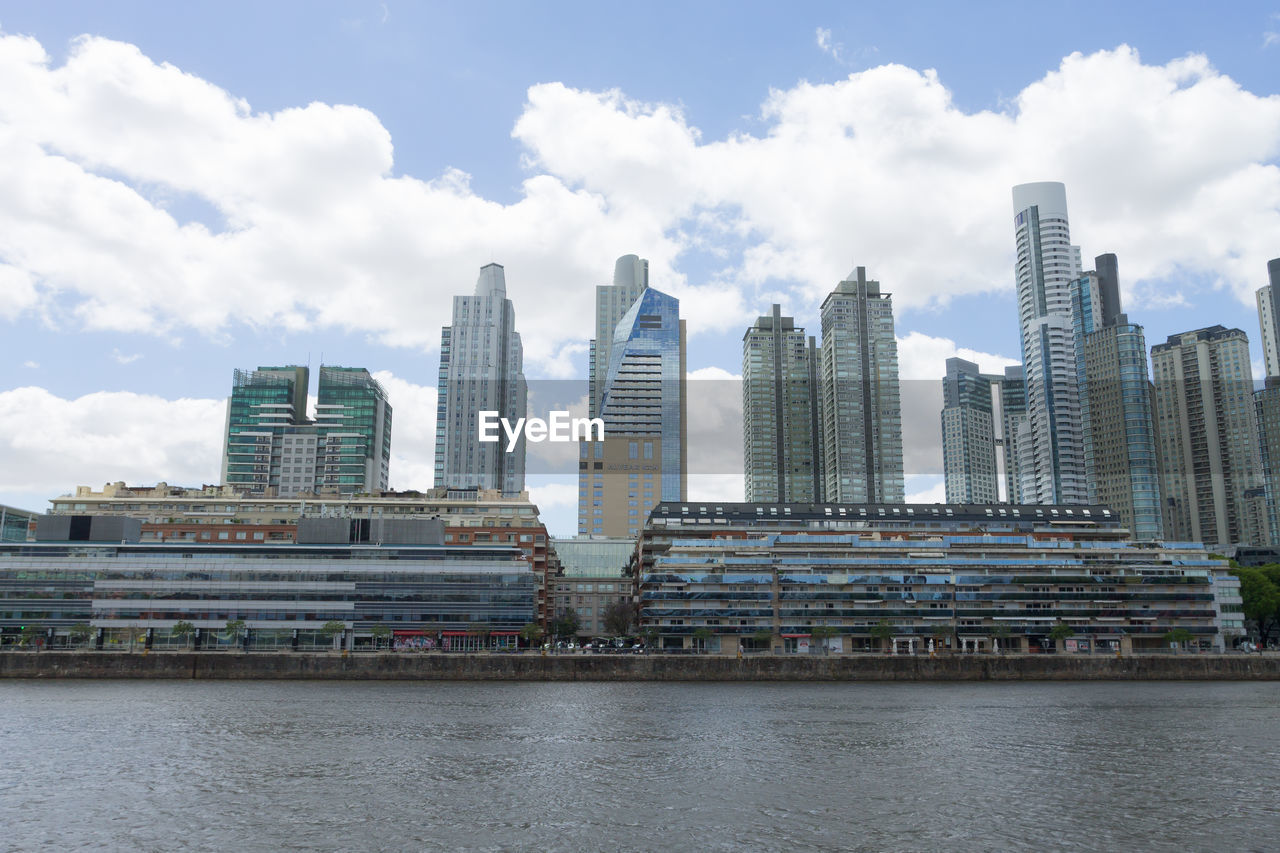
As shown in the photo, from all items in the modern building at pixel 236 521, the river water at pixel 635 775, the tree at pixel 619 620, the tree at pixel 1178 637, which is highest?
the modern building at pixel 236 521

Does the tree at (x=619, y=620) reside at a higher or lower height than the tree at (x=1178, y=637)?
higher

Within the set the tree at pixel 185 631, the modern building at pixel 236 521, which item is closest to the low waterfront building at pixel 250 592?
the tree at pixel 185 631

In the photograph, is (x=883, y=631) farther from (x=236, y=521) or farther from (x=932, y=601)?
(x=236, y=521)

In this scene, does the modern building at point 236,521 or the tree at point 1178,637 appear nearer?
the tree at point 1178,637

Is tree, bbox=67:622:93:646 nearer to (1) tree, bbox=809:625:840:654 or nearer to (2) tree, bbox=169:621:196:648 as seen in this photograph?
(2) tree, bbox=169:621:196:648

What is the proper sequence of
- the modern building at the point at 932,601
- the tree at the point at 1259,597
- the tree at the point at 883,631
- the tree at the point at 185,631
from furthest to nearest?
1. the tree at the point at 1259,597
2. the modern building at the point at 932,601
3. the tree at the point at 883,631
4. the tree at the point at 185,631

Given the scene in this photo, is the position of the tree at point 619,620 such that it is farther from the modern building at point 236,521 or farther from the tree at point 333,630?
the tree at point 333,630

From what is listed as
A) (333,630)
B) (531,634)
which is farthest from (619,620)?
(333,630)
